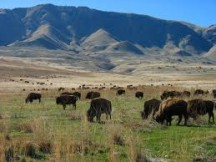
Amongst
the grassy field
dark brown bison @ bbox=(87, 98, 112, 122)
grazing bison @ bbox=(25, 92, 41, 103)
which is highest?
grazing bison @ bbox=(25, 92, 41, 103)

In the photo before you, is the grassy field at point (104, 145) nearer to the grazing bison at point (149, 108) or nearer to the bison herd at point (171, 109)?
the bison herd at point (171, 109)

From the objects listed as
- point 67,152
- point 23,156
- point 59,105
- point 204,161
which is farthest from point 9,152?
point 59,105

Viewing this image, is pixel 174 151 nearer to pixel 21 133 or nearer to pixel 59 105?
pixel 21 133

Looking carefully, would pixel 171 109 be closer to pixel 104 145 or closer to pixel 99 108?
pixel 99 108

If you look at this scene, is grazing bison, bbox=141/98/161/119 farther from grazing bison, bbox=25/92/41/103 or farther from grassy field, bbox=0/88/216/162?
grazing bison, bbox=25/92/41/103

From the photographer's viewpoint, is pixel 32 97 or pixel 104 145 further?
pixel 32 97

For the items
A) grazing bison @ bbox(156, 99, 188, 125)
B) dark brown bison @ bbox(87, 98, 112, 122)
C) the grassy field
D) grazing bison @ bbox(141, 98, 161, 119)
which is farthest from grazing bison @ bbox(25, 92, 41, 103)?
the grassy field

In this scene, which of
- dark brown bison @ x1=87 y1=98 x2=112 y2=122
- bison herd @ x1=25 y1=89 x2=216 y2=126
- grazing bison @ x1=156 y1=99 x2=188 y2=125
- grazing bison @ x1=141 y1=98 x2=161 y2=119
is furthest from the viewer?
grazing bison @ x1=141 y1=98 x2=161 y2=119

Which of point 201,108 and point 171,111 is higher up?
point 201,108

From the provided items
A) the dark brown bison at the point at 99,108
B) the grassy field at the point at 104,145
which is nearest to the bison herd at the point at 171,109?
the dark brown bison at the point at 99,108

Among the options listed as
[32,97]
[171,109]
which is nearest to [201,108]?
[171,109]

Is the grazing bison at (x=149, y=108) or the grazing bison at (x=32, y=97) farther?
the grazing bison at (x=32, y=97)

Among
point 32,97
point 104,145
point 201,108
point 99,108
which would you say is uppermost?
point 32,97

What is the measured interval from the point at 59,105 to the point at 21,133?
1932 centimetres
